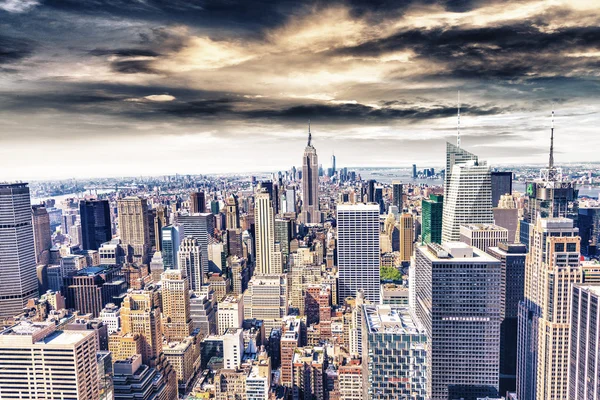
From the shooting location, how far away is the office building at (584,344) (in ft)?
34.8

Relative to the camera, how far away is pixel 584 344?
11.1 meters

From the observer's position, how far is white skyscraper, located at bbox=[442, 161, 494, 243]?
23.5 metres

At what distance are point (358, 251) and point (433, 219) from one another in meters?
7.18

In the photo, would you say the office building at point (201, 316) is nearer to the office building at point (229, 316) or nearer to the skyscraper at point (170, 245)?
the office building at point (229, 316)

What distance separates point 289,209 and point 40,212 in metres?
24.7

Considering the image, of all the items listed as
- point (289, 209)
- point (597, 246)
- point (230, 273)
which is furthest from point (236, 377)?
point (289, 209)

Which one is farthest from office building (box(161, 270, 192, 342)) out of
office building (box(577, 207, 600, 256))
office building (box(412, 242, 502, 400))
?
office building (box(577, 207, 600, 256))

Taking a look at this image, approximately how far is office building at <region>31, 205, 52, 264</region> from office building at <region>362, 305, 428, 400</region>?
27874 millimetres

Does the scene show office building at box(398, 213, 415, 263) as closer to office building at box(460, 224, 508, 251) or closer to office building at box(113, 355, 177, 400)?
office building at box(460, 224, 508, 251)

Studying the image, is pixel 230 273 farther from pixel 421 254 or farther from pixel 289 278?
pixel 421 254

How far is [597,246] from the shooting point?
77.1 ft

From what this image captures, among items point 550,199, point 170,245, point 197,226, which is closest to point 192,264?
point 170,245

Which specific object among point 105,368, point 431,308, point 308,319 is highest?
point 431,308

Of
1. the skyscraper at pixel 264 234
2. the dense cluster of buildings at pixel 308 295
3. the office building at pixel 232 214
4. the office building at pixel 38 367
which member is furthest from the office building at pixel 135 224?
the office building at pixel 38 367
